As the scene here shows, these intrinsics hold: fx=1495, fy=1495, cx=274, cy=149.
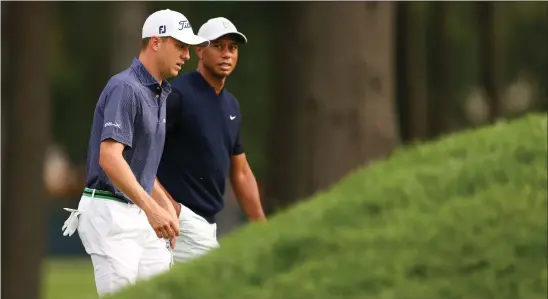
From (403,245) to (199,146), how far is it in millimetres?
1765

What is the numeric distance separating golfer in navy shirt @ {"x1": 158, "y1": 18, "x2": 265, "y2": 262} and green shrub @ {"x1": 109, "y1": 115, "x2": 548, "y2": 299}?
2.30ft

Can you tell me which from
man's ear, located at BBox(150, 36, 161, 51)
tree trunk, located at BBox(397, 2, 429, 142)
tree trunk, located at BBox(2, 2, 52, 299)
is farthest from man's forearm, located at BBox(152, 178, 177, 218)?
tree trunk, located at BBox(2, 2, 52, 299)

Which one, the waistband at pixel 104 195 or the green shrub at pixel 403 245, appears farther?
the waistband at pixel 104 195

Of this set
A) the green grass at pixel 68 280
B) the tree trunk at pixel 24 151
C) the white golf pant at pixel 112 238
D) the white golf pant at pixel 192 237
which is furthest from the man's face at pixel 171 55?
the green grass at pixel 68 280

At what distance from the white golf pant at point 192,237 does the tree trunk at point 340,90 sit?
5.25m

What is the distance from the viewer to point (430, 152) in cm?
829

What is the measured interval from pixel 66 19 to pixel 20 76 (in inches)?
471

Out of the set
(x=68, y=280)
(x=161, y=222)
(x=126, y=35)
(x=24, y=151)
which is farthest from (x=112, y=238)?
(x=68, y=280)

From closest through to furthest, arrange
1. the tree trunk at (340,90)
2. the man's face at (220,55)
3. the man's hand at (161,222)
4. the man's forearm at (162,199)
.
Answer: the man's hand at (161,222), the man's forearm at (162,199), the man's face at (220,55), the tree trunk at (340,90)

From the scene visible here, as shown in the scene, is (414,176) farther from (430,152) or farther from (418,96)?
(418,96)

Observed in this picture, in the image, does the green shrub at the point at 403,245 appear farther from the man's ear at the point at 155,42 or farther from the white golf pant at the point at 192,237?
the man's ear at the point at 155,42

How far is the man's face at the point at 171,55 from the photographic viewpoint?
23.4 feet

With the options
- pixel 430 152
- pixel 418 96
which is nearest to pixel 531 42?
pixel 418 96

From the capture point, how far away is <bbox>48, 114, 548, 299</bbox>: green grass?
611 centimetres
